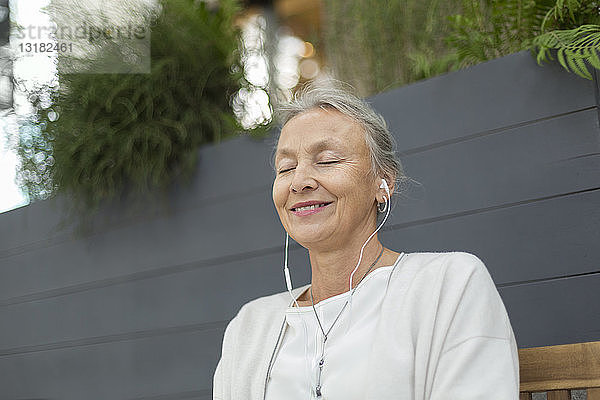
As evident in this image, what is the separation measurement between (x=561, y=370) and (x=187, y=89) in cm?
166

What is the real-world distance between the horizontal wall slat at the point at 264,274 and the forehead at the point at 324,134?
44 centimetres

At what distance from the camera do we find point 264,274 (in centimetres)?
217

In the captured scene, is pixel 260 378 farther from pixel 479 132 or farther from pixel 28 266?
pixel 28 266

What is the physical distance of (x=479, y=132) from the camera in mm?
1751

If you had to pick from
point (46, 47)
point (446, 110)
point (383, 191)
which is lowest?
point (383, 191)

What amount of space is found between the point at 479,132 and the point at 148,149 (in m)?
1.17

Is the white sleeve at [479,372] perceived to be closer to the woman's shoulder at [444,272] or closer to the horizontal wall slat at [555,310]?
the woman's shoulder at [444,272]

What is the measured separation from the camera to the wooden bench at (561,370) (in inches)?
45.1

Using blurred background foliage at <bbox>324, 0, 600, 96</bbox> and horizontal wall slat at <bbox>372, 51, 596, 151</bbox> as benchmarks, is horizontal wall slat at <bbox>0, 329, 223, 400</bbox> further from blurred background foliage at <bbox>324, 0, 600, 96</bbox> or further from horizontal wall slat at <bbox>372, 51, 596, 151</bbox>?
blurred background foliage at <bbox>324, 0, 600, 96</bbox>

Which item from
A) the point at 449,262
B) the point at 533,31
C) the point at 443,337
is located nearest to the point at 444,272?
the point at 449,262

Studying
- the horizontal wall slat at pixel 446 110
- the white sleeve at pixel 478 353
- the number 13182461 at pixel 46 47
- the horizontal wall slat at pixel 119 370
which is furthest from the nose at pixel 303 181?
the number 13182461 at pixel 46 47

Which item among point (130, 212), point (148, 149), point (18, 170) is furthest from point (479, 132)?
point (18, 170)

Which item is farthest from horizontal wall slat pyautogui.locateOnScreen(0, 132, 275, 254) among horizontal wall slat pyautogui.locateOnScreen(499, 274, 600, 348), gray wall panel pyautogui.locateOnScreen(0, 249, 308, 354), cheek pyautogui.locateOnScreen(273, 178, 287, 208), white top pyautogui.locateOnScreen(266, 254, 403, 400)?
horizontal wall slat pyautogui.locateOnScreen(499, 274, 600, 348)

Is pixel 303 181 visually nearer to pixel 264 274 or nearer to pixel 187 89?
pixel 264 274
